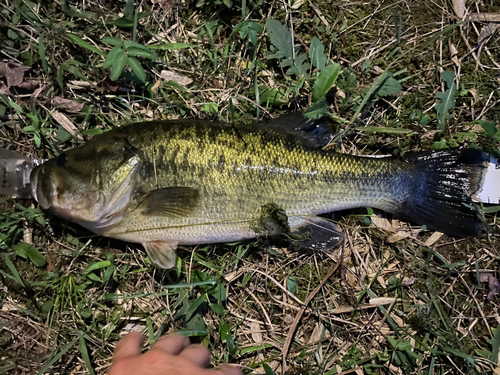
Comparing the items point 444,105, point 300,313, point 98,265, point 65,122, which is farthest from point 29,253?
point 444,105

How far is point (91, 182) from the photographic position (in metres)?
2.69

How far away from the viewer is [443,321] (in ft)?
10.1

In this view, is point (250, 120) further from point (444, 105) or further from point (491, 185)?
point (491, 185)

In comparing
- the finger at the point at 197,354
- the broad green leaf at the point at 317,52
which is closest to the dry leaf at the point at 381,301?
the finger at the point at 197,354

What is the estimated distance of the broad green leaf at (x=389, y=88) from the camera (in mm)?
3152

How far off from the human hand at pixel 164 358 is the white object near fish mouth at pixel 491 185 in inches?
101

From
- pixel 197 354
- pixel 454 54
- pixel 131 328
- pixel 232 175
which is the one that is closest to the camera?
pixel 197 354

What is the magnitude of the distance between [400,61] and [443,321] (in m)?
2.38

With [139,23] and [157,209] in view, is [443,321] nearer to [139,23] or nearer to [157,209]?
[157,209]

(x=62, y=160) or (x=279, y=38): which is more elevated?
(x=279, y=38)

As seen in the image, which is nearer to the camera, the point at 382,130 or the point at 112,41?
the point at 112,41

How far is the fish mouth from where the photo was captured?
269 cm

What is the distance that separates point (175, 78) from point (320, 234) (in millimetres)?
1918

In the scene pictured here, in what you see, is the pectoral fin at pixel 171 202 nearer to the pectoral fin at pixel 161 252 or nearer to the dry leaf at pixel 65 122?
the pectoral fin at pixel 161 252
